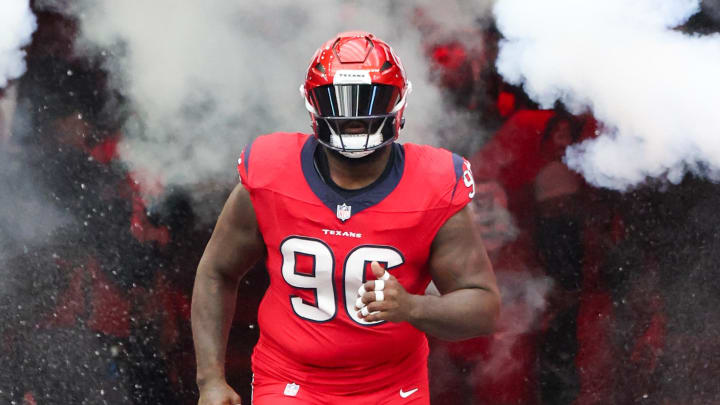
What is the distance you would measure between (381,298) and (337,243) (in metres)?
0.30

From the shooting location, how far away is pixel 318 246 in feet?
9.35

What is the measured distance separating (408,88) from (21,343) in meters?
2.00

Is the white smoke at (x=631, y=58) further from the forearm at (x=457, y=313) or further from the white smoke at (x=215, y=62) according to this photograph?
the forearm at (x=457, y=313)

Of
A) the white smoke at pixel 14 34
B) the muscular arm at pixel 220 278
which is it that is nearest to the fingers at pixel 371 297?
the muscular arm at pixel 220 278

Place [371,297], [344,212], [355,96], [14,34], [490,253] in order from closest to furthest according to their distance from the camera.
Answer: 1. [371,297]
2. [355,96]
3. [344,212]
4. [14,34]
5. [490,253]

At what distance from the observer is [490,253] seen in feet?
12.8

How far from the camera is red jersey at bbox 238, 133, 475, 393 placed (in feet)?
9.27

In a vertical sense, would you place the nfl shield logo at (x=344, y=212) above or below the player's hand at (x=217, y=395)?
above

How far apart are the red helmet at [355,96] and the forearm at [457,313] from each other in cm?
47

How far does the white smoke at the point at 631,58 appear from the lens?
142 inches

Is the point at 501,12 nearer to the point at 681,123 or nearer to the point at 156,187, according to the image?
the point at 681,123

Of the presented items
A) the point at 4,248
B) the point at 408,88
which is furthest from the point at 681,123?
the point at 4,248

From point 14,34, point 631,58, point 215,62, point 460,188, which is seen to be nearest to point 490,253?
point 631,58

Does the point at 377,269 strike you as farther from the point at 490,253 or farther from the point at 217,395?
the point at 490,253
